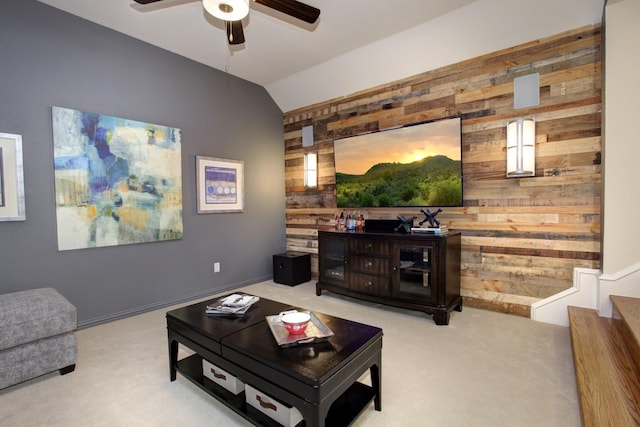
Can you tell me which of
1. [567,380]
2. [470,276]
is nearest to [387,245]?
[470,276]

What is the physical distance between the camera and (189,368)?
2006mm

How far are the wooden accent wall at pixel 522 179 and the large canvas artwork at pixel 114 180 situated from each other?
2.73 m

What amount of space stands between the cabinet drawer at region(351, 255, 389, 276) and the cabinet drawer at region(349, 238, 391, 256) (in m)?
0.07

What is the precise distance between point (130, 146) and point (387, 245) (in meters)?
2.91

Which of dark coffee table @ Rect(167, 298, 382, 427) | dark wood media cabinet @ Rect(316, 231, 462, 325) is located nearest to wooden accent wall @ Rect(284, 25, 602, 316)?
dark wood media cabinet @ Rect(316, 231, 462, 325)

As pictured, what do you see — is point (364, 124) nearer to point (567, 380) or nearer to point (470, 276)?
point (470, 276)

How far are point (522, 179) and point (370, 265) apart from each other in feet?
5.74

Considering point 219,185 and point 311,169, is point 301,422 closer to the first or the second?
point 219,185

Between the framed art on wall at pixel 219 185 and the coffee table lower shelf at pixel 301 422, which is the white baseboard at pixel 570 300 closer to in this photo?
the coffee table lower shelf at pixel 301 422

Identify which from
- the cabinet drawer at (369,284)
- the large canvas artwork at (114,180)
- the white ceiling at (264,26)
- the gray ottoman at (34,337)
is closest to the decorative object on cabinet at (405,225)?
the cabinet drawer at (369,284)

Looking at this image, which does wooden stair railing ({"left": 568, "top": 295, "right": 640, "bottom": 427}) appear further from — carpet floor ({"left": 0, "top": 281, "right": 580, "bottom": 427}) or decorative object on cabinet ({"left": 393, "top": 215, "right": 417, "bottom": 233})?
decorative object on cabinet ({"left": 393, "top": 215, "right": 417, "bottom": 233})

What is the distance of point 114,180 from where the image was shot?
10.3ft

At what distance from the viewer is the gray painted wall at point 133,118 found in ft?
8.73

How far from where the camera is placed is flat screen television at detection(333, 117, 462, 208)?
133 inches
